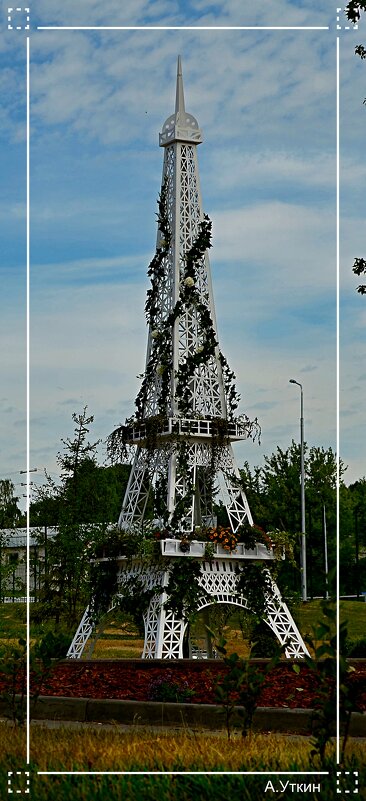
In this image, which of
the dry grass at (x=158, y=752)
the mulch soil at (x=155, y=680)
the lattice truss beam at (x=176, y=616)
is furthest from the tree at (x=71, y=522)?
the dry grass at (x=158, y=752)

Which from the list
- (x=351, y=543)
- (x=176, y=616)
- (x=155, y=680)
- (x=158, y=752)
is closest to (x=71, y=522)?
(x=176, y=616)

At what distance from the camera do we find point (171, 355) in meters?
22.9

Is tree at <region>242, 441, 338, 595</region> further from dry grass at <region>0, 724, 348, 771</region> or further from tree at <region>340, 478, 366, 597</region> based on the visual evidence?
dry grass at <region>0, 724, 348, 771</region>

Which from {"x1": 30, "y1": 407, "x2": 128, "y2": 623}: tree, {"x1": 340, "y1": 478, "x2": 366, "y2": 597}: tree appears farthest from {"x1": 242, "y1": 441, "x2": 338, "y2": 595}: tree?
{"x1": 30, "y1": 407, "x2": 128, "y2": 623}: tree

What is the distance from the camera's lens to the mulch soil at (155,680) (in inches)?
536

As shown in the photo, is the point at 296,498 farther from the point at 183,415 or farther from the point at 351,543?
the point at 183,415

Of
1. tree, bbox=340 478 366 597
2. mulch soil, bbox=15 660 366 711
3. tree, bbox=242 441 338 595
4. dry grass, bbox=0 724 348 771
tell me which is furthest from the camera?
tree, bbox=340 478 366 597

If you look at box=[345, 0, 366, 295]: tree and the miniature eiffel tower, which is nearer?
box=[345, 0, 366, 295]: tree

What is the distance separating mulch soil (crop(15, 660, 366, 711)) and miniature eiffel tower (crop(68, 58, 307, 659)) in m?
4.85

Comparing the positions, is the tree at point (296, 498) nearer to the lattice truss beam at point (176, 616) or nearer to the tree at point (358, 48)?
the lattice truss beam at point (176, 616)

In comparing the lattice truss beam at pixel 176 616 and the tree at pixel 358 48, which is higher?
the tree at pixel 358 48

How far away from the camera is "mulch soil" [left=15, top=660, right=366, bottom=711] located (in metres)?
13.6

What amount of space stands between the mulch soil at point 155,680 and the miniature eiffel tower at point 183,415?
485 cm

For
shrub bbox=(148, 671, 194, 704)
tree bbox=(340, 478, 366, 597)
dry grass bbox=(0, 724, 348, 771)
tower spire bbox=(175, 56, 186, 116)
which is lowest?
shrub bbox=(148, 671, 194, 704)
